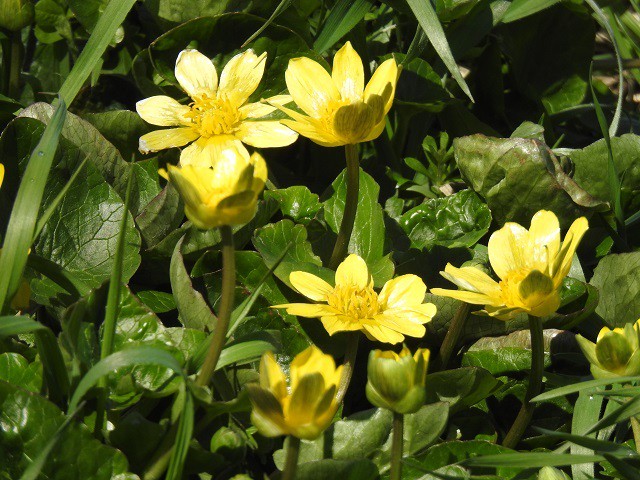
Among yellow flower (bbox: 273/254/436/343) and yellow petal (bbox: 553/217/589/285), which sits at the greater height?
yellow petal (bbox: 553/217/589/285)

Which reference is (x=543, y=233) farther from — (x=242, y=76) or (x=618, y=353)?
(x=242, y=76)

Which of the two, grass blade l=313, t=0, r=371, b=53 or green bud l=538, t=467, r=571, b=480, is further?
grass blade l=313, t=0, r=371, b=53

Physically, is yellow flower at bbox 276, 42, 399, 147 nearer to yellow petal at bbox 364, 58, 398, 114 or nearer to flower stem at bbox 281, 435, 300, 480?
yellow petal at bbox 364, 58, 398, 114

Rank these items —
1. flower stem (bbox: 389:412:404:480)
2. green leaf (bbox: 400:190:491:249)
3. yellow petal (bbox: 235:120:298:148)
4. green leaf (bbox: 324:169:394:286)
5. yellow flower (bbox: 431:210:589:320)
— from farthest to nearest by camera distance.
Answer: green leaf (bbox: 400:190:491:249), green leaf (bbox: 324:169:394:286), yellow petal (bbox: 235:120:298:148), yellow flower (bbox: 431:210:589:320), flower stem (bbox: 389:412:404:480)

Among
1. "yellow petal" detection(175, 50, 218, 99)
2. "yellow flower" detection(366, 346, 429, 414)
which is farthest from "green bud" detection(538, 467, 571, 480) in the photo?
"yellow petal" detection(175, 50, 218, 99)

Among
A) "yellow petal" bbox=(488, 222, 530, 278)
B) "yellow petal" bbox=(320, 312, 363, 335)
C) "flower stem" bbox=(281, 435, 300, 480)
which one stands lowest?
"flower stem" bbox=(281, 435, 300, 480)

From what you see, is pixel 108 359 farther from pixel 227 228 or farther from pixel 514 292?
pixel 514 292

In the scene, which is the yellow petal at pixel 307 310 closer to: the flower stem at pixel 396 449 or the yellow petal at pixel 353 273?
the yellow petal at pixel 353 273
